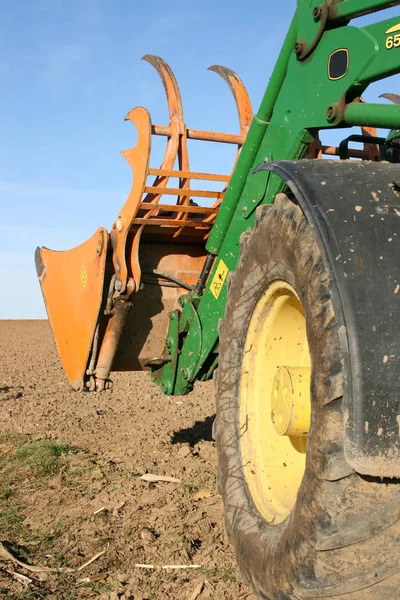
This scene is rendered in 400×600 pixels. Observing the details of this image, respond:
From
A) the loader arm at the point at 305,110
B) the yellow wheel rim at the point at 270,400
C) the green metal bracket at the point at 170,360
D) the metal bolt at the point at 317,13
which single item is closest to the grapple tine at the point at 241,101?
the loader arm at the point at 305,110

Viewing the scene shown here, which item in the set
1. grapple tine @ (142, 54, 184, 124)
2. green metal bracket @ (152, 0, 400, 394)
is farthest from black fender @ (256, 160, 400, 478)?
grapple tine @ (142, 54, 184, 124)

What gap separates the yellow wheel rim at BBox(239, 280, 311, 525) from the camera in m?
2.45

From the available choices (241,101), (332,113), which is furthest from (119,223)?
(332,113)

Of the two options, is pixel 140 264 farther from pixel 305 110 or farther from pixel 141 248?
pixel 305 110

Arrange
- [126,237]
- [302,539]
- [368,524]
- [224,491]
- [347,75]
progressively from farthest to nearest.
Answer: [126,237]
[224,491]
[347,75]
[302,539]
[368,524]

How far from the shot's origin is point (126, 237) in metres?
3.92

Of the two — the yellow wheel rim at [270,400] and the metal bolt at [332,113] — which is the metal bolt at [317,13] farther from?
the yellow wheel rim at [270,400]

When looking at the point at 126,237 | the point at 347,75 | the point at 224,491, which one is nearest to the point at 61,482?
the point at 126,237

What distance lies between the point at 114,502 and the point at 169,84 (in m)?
2.41

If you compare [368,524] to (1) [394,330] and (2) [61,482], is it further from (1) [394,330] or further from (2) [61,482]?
(2) [61,482]

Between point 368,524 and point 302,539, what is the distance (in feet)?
0.68

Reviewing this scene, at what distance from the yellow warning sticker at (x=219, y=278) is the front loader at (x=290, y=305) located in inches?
0.5

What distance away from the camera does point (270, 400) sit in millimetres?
2578

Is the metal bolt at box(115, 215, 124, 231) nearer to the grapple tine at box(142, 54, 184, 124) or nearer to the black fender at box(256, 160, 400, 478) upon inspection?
the grapple tine at box(142, 54, 184, 124)
